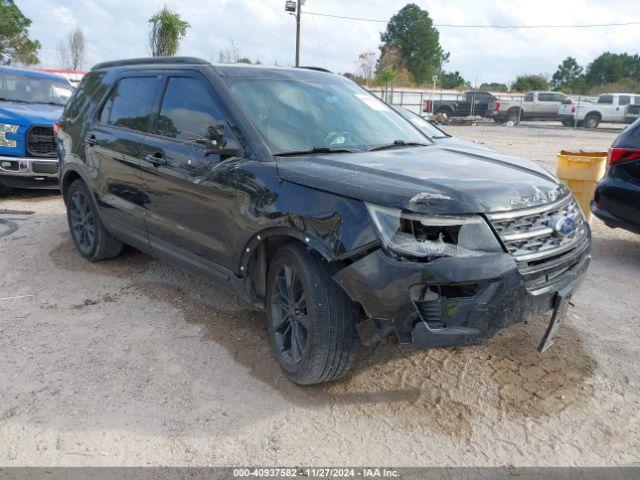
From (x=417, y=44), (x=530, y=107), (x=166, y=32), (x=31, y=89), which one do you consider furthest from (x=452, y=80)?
(x=31, y=89)

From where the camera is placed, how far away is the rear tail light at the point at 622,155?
17.3 feet

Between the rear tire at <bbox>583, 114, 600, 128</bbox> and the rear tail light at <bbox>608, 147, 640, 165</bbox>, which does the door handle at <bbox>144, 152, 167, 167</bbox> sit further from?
the rear tire at <bbox>583, 114, 600, 128</bbox>

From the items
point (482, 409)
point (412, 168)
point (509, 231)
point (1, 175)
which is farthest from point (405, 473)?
point (1, 175)

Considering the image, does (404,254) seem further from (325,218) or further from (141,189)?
(141,189)

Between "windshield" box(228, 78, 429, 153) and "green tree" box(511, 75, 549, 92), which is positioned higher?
"green tree" box(511, 75, 549, 92)

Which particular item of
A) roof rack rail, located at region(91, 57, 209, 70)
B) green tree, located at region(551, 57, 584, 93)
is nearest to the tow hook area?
roof rack rail, located at region(91, 57, 209, 70)

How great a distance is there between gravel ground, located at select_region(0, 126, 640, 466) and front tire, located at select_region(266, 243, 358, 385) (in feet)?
0.66

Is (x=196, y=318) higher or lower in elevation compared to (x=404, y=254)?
lower

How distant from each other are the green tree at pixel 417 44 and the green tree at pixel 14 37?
45.4m

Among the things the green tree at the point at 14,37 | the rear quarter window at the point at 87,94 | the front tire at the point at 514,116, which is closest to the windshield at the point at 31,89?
the rear quarter window at the point at 87,94

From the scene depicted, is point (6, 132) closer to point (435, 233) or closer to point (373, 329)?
point (373, 329)

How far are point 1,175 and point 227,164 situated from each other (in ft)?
20.4

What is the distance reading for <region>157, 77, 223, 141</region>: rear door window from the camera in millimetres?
3711

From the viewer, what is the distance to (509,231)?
2.78 m
